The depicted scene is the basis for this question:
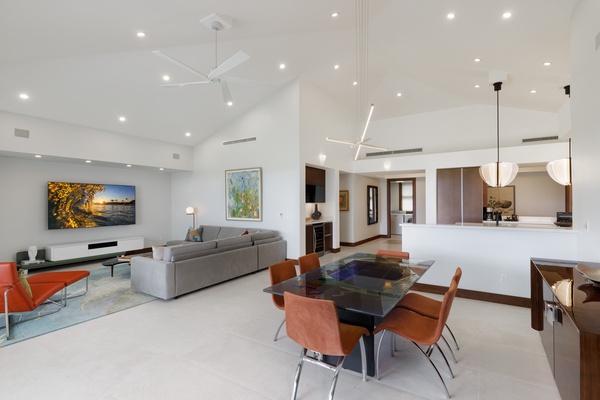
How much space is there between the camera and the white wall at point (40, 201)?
5.94 meters

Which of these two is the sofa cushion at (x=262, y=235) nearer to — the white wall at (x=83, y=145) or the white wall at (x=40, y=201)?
the white wall at (x=83, y=145)

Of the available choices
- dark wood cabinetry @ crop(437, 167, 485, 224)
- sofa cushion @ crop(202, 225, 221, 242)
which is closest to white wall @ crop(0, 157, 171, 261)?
sofa cushion @ crop(202, 225, 221, 242)

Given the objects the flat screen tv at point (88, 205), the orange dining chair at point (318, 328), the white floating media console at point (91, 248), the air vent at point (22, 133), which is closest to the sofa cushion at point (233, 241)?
the orange dining chair at point (318, 328)

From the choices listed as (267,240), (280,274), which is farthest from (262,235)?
(280,274)

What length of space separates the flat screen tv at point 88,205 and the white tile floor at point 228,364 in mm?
4446

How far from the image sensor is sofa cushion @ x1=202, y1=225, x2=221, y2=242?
25.4 feet

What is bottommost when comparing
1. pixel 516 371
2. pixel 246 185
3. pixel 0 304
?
pixel 516 371

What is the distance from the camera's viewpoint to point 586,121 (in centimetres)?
301

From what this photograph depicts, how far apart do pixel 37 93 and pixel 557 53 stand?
851 cm

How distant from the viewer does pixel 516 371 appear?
2396 millimetres

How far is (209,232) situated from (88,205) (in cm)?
302

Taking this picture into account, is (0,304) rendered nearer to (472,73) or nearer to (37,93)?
(37,93)

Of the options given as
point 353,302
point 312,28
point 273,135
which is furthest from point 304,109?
point 353,302

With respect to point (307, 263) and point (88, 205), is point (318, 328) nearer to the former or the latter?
point (307, 263)
